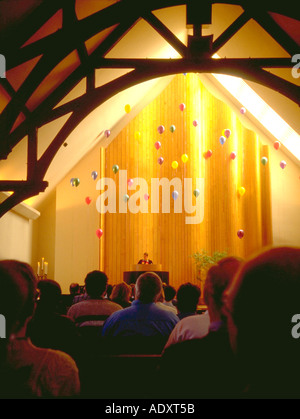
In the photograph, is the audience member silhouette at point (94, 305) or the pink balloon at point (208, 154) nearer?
the audience member silhouette at point (94, 305)

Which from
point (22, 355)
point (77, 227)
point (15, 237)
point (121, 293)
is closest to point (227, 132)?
point (77, 227)

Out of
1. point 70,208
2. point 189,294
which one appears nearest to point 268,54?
point 189,294

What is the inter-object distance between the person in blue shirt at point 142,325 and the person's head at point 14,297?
5.85 ft

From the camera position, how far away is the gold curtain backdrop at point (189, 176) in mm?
11883

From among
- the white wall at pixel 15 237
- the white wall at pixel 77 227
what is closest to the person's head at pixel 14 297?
the white wall at pixel 15 237

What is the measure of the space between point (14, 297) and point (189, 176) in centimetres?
1109

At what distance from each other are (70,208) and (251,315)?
11415 mm

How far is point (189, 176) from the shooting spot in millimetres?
12141

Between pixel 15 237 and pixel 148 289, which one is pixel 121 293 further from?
pixel 15 237

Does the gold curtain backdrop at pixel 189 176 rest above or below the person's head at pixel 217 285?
above

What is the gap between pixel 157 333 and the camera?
9.79 feet

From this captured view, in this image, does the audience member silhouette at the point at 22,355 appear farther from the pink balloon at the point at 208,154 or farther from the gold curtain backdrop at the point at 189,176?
the pink balloon at the point at 208,154

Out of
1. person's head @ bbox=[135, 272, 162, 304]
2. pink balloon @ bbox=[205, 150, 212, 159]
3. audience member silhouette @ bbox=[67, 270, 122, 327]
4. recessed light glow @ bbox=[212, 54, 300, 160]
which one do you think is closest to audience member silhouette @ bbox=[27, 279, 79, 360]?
person's head @ bbox=[135, 272, 162, 304]

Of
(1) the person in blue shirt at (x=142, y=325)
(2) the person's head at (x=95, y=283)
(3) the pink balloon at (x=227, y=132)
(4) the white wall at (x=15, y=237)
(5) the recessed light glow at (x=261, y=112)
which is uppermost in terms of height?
(5) the recessed light glow at (x=261, y=112)
